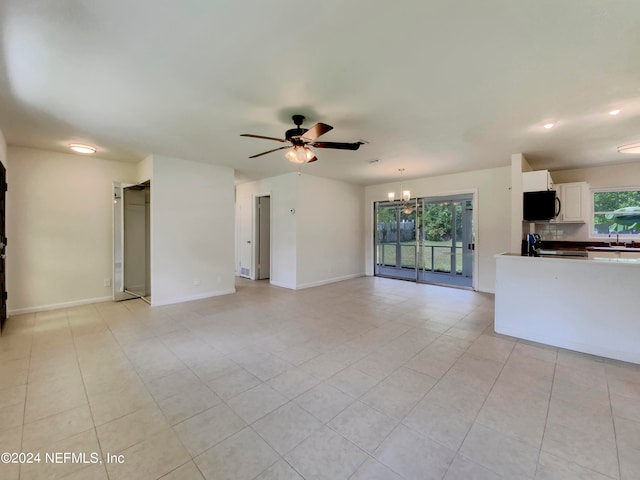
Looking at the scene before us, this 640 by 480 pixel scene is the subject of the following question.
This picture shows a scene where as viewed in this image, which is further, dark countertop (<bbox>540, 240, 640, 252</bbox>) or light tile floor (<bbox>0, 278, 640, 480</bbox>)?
dark countertop (<bbox>540, 240, 640, 252</bbox>)

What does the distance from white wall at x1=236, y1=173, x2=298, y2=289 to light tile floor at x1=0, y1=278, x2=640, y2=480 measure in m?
2.59

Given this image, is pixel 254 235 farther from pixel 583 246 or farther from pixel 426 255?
pixel 583 246

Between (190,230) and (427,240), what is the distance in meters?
5.99

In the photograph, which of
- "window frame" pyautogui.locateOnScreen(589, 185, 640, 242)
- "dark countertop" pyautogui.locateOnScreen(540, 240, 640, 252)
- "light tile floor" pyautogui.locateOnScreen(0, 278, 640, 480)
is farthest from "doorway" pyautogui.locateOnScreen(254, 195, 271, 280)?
"window frame" pyautogui.locateOnScreen(589, 185, 640, 242)

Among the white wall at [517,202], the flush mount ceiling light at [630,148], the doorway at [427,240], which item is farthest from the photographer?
the doorway at [427,240]

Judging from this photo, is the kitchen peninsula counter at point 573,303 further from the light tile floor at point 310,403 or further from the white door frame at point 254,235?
the white door frame at point 254,235

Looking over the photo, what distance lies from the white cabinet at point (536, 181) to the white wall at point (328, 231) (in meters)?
Result: 3.89

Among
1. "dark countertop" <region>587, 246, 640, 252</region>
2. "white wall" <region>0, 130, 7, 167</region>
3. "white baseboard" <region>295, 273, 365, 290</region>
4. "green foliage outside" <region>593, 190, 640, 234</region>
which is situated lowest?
"white baseboard" <region>295, 273, 365, 290</region>

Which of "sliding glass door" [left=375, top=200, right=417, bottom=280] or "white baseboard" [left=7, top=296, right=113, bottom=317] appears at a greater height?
"sliding glass door" [left=375, top=200, right=417, bottom=280]

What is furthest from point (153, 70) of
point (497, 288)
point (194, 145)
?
point (497, 288)

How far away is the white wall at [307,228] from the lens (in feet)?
19.9

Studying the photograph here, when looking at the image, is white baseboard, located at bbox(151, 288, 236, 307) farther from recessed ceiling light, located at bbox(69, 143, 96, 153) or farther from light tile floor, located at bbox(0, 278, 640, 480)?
recessed ceiling light, located at bbox(69, 143, 96, 153)

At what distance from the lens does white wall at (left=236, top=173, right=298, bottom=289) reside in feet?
19.8

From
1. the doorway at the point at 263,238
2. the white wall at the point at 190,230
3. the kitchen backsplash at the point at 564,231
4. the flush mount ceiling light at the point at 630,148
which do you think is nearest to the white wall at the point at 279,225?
the doorway at the point at 263,238
